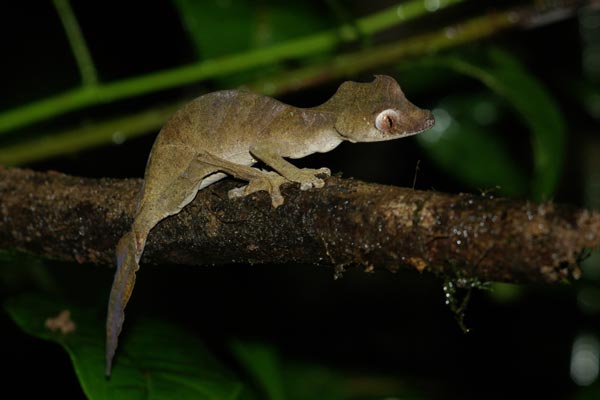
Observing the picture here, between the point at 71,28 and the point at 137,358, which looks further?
the point at 71,28

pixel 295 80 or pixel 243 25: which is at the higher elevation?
pixel 243 25

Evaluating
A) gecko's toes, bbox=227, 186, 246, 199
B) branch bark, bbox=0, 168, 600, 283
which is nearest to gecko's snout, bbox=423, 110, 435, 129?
branch bark, bbox=0, 168, 600, 283

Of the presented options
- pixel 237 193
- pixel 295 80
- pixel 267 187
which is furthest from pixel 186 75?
pixel 267 187

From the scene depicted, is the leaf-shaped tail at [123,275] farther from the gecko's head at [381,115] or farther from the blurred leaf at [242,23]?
the blurred leaf at [242,23]

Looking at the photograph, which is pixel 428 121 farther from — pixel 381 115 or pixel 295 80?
pixel 295 80

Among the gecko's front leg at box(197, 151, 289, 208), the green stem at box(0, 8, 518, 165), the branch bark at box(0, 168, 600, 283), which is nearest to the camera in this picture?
the branch bark at box(0, 168, 600, 283)

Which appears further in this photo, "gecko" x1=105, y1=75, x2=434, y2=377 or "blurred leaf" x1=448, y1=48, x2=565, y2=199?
"blurred leaf" x1=448, y1=48, x2=565, y2=199

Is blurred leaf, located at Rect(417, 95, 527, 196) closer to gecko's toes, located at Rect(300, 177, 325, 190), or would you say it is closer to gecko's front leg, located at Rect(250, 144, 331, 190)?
gecko's front leg, located at Rect(250, 144, 331, 190)
